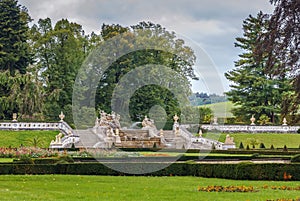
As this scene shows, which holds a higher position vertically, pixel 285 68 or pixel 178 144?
pixel 285 68

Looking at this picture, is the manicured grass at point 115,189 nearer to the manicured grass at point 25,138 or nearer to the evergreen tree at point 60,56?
the manicured grass at point 25,138

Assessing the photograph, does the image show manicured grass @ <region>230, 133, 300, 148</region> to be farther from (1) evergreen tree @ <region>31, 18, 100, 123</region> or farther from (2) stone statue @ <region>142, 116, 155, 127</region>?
(1) evergreen tree @ <region>31, 18, 100, 123</region>

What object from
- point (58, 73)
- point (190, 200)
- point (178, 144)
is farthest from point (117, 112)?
point (190, 200)

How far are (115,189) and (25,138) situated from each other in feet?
86.1

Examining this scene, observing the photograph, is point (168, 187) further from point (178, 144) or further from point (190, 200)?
point (178, 144)

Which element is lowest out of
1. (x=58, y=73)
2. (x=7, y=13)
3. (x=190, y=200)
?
(x=190, y=200)

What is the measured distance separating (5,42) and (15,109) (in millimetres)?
7052

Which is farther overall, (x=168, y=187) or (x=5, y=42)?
(x=5, y=42)

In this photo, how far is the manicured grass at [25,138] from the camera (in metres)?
39.1

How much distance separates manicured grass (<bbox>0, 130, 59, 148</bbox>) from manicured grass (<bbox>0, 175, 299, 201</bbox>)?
63.5 feet

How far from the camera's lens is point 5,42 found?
52.6 m

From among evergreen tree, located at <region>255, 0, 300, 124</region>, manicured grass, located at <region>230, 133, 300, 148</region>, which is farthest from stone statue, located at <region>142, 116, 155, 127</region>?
evergreen tree, located at <region>255, 0, 300, 124</region>

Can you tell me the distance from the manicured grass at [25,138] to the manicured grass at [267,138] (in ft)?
38.9

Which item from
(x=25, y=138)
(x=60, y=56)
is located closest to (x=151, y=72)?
(x=25, y=138)
